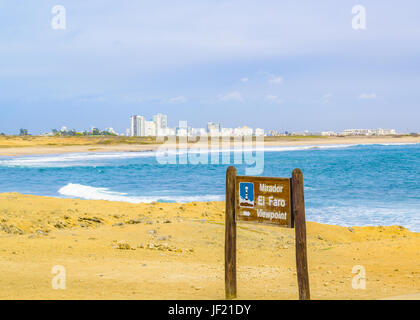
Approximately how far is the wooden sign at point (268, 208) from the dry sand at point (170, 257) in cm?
66

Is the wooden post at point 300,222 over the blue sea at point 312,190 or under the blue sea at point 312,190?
over

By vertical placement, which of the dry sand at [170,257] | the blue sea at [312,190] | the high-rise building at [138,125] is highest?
the high-rise building at [138,125]

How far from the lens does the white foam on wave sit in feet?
66.7

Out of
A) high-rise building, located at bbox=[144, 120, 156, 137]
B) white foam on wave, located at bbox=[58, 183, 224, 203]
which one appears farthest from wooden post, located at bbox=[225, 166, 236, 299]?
high-rise building, located at bbox=[144, 120, 156, 137]

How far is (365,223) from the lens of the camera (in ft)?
49.8

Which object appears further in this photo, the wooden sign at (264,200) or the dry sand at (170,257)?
the dry sand at (170,257)

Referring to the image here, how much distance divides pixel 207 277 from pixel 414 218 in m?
11.0

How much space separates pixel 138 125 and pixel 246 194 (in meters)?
179

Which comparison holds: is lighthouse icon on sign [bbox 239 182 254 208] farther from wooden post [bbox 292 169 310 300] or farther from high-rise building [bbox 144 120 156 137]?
high-rise building [bbox 144 120 156 137]

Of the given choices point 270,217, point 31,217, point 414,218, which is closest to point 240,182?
point 270,217

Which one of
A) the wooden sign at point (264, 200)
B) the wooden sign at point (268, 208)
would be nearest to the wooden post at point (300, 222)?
the wooden sign at point (268, 208)

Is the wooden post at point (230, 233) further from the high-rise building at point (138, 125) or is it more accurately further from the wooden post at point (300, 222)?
the high-rise building at point (138, 125)

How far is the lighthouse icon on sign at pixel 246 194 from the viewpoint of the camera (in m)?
5.89
